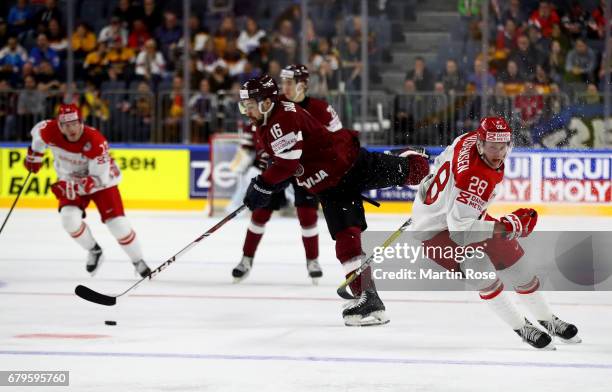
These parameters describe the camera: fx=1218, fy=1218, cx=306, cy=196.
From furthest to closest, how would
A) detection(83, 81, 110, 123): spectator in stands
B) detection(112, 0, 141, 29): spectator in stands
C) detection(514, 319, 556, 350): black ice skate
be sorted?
1. detection(112, 0, 141, 29): spectator in stands
2. detection(83, 81, 110, 123): spectator in stands
3. detection(514, 319, 556, 350): black ice skate

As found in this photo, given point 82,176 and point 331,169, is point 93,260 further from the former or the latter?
point 331,169

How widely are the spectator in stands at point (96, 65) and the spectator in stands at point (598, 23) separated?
5.20m

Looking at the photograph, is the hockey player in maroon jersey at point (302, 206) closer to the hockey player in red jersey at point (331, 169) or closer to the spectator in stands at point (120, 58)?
the hockey player in red jersey at point (331, 169)

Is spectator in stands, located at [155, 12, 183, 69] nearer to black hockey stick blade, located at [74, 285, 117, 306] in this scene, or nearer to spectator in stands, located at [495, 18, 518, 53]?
spectator in stands, located at [495, 18, 518, 53]

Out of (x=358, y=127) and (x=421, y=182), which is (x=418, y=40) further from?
(x=421, y=182)

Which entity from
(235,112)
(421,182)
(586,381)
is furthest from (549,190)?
(586,381)

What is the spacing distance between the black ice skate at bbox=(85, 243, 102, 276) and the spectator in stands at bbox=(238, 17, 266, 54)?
5962mm

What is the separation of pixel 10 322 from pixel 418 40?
7584 millimetres

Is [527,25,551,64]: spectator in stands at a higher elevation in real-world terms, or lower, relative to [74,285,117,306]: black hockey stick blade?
higher

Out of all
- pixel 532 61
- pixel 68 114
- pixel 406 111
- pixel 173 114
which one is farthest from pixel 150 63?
pixel 68 114

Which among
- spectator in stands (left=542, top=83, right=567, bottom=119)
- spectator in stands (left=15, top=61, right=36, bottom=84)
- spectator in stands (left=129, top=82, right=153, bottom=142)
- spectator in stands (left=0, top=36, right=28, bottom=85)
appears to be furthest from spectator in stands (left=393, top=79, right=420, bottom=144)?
spectator in stands (left=0, top=36, right=28, bottom=85)

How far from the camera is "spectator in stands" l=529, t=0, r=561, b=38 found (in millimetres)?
11992

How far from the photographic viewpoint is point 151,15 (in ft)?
44.7

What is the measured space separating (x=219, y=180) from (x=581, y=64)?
12.3 ft
